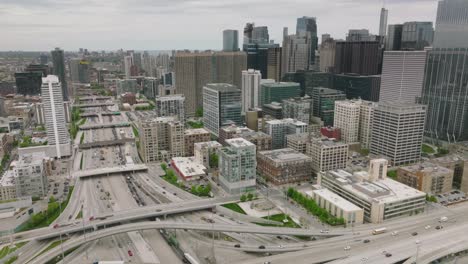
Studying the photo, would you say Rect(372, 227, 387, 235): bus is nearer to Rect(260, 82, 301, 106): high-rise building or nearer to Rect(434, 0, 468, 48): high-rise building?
Rect(434, 0, 468, 48): high-rise building

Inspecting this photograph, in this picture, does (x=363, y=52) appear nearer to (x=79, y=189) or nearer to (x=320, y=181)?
(x=320, y=181)

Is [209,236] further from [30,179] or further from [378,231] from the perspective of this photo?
[30,179]

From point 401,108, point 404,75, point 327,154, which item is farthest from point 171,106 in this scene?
point 404,75

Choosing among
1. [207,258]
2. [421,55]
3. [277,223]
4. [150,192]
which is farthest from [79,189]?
[421,55]

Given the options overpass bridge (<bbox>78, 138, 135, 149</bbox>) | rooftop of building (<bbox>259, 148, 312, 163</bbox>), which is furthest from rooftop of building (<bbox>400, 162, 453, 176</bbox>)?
overpass bridge (<bbox>78, 138, 135, 149</bbox>)

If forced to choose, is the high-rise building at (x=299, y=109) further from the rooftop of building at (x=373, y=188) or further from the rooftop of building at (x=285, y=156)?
the rooftop of building at (x=373, y=188)

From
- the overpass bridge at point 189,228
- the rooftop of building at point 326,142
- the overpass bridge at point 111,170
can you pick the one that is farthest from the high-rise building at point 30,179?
the rooftop of building at point 326,142
